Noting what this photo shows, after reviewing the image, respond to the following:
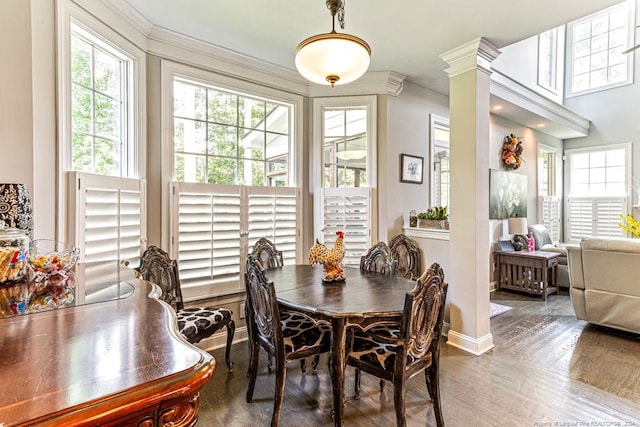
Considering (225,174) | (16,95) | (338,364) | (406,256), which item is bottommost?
(338,364)

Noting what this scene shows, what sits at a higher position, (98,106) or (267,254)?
(98,106)

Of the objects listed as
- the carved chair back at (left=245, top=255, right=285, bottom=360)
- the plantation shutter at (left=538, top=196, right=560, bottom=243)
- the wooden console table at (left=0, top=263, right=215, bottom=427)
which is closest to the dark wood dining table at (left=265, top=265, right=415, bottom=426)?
the carved chair back at (left=245, top=255, right=285, bottom=360)

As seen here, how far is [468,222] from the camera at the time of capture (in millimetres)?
3045

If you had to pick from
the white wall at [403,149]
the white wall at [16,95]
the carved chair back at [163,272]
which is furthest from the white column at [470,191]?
the white wall at [16,95]

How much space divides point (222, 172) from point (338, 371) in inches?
87.0

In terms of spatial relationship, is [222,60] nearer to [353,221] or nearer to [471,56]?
[353,221]

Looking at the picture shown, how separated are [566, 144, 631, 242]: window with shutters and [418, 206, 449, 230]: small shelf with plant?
498 cm

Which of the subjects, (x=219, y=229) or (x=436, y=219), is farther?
(x=436, y=219)

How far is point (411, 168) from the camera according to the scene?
13.3ft

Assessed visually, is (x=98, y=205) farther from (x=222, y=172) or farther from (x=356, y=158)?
(x=356, y=158)

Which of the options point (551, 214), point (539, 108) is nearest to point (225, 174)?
point (539, 108)

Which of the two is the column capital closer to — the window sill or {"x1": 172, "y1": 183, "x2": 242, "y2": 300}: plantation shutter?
the window sill

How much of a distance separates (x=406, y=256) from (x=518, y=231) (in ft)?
8.15

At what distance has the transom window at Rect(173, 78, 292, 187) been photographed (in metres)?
3.08
